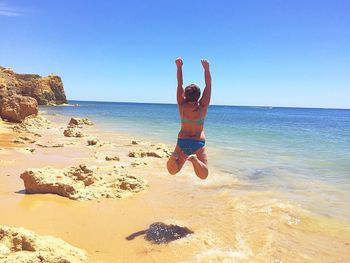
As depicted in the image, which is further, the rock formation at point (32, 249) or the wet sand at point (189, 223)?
the wet sand at point (189, 223)

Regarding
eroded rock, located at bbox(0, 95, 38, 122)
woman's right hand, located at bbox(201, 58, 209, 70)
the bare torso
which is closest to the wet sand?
the bare torso

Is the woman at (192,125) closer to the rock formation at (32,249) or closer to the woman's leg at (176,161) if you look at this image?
the woman's leg at (176,161)

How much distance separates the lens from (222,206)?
6867 mm

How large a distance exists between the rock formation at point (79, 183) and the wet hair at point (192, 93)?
2.46 metres

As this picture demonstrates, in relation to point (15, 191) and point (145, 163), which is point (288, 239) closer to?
point (15, 191)

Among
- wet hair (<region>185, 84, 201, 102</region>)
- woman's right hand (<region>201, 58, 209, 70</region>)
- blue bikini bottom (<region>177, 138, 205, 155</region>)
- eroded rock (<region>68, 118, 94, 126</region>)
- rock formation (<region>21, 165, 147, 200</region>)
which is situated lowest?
eroded rock (<region>68, 118, 94, 126</region>)

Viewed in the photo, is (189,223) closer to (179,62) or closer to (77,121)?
(179,62)

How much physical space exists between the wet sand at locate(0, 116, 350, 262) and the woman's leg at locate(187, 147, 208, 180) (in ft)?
2.76

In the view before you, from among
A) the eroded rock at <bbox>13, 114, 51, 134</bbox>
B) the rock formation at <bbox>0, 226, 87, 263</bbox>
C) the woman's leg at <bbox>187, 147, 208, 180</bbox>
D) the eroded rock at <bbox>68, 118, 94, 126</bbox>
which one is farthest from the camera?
the eroded rock at <bbox>68, 118, 94, 126</bbox>

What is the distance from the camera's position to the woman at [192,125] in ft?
17.8

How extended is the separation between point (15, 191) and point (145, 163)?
424 centimetres

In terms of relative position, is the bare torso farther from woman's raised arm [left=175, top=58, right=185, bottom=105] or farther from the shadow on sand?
the shadow on sand

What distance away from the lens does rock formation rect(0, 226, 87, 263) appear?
3.64 metres

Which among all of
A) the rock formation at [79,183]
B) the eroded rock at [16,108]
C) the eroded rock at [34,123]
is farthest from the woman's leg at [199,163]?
→ the eroded rock at [16,108]
